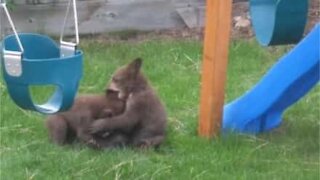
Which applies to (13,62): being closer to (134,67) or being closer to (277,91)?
(134,67)

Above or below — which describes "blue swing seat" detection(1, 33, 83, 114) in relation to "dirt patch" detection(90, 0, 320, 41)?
above

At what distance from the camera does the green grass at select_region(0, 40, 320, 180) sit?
5.08m

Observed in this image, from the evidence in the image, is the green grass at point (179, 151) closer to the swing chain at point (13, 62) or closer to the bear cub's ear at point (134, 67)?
the bear cub's ear at point (134, 67)

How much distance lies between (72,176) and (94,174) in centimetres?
12

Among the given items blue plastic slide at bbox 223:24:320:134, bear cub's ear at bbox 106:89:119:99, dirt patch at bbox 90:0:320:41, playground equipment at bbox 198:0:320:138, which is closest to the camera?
playground equipment at bbox 198:0:320:138

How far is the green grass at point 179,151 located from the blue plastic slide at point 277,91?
119 mm

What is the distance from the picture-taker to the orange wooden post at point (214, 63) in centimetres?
562

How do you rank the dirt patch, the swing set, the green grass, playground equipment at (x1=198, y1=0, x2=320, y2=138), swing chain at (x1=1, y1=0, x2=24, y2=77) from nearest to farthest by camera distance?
swing chain at (x1=1, y1=0, x2=24, y2=77), the swing set, the green grass, playground equipment at (x1=198, y1=0, x2=320, y2=138), the dirt patch

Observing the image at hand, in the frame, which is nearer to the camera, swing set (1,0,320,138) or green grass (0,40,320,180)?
swing set (1,0,320,138)

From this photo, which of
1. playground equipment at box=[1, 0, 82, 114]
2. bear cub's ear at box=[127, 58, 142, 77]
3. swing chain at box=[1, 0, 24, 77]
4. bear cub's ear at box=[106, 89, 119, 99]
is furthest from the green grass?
swing chain at box=[1, 0, 24, 77]

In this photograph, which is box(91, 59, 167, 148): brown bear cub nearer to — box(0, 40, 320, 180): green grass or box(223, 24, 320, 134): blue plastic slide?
box(0, 40, 320, 180): green grass

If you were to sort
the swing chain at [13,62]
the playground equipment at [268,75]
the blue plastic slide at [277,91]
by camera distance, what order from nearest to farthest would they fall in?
the swing chain at [13,62], the playground equipment at [268,75], the blue plastic slide at [277,91]

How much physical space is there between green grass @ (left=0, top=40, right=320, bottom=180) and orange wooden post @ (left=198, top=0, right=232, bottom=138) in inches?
5.8

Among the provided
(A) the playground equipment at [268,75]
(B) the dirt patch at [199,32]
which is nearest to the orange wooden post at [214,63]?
(A) the playground equipment at [268,75]
